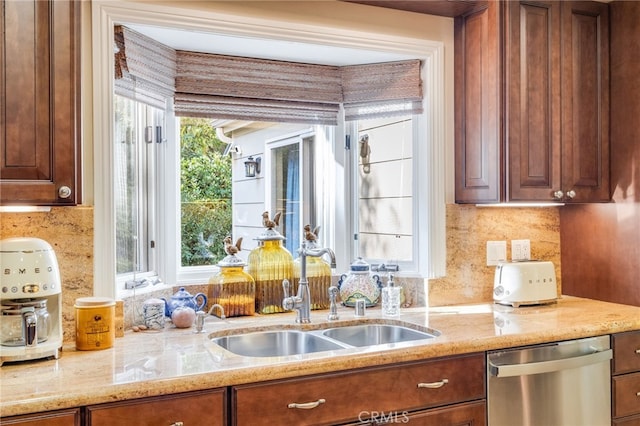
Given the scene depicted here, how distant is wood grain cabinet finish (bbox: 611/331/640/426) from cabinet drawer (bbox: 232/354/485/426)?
0.64 metres

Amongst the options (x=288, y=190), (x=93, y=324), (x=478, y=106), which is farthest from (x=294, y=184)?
(x=93, y=324)

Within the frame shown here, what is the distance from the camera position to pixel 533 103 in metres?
2.48

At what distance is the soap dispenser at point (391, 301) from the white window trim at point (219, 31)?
0.85ft

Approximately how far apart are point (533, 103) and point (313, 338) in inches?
55.6

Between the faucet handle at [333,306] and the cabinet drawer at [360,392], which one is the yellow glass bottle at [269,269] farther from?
the cabinet drawer at [360,392]

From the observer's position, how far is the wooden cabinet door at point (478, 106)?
8.02ft

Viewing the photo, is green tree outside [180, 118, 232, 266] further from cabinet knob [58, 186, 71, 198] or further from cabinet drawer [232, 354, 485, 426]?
cabinet drawer [232, 354, 485, 426]

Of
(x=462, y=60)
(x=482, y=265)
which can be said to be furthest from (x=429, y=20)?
(x=482, y=265)

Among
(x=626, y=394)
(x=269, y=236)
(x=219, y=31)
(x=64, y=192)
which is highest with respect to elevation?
(x=219, y=31)

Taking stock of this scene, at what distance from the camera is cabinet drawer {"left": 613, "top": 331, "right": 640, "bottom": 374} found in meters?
2.24

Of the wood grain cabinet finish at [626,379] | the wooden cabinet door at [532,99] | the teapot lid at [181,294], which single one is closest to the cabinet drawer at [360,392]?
the wood grain cabinet finish at [626,379]

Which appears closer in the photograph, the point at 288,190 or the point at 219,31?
the point at 219,31

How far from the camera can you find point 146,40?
2266 millimetres

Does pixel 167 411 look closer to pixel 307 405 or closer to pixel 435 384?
pixel 307 405
